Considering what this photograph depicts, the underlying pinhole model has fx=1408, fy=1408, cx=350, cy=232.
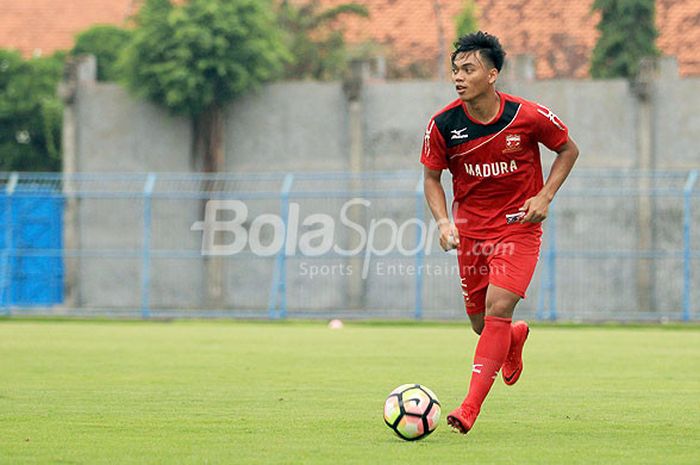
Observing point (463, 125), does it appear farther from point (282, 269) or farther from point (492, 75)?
point (282, 269)

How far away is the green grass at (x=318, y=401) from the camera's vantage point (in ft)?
24.3

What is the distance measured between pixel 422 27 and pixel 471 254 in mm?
36360

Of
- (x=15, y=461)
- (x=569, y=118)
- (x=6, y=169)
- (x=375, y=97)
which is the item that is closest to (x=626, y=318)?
(x=569, y=118)

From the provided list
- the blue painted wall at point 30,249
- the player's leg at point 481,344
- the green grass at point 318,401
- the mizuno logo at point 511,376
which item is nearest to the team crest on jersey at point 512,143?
the player's leg at point 481,344

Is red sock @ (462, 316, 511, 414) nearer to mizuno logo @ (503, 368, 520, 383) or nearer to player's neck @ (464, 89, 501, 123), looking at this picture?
mizuno logo @ (503, 368, 520, 383)

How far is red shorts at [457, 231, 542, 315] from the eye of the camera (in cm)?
884

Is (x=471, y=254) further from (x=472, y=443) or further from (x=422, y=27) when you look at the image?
(x=422, y=27)

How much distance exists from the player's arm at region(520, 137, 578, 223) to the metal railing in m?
18.0

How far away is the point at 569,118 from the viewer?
30344 mm

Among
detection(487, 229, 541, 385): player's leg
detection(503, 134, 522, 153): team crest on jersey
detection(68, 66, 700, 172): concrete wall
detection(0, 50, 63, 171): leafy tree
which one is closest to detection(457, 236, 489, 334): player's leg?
detection(487, 229, 541, 385): player's leg

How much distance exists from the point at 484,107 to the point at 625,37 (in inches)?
1043

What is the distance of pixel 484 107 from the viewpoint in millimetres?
9086

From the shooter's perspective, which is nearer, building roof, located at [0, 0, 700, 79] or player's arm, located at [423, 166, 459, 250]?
player's arm, located at [423, 166, 459, 250]

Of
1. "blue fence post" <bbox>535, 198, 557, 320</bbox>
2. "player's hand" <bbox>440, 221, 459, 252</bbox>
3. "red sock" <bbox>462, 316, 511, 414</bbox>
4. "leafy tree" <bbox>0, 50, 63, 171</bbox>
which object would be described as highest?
"leafy tree" <bbox>0, 50, 63, 171</bbox>
